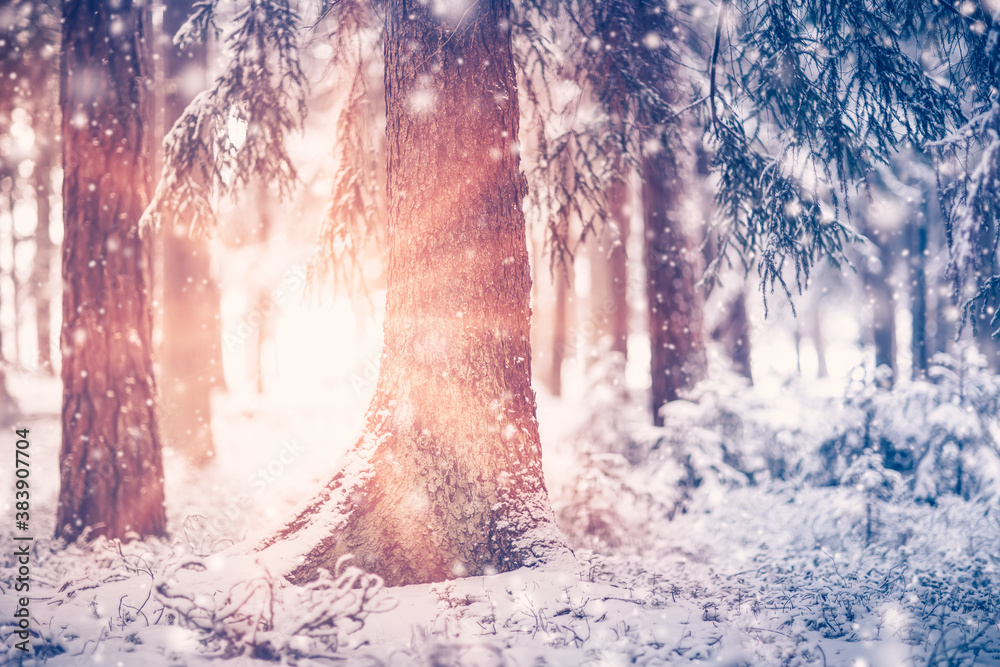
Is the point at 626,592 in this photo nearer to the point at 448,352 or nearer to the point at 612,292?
the point at 448,352

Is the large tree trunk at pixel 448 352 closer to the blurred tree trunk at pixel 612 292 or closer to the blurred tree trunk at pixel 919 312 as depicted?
the blurred tree trunk at pixel 612 292

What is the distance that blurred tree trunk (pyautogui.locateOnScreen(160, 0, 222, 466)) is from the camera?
905 cm

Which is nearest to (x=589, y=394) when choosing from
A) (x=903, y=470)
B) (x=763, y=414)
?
(x=763, y=414)

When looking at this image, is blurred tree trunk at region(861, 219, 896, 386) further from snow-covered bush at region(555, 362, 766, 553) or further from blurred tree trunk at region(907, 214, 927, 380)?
snow-covered bush at region(555, 362, 766, 553)

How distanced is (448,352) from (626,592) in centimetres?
214

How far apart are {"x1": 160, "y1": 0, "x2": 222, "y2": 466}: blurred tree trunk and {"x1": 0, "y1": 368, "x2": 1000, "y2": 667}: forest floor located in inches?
58.0

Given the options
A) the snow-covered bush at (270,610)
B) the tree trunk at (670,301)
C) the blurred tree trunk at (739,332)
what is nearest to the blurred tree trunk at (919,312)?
the blurred tree trunk at (739,332)

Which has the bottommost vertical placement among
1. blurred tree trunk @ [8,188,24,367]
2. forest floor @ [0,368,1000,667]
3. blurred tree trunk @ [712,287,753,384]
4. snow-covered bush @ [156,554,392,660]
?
forest floor @ [0,368,1000,667]

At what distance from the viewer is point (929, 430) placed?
22.3 feet

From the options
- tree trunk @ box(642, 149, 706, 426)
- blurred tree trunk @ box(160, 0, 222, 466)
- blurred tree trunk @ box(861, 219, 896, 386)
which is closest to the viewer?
tree trunk @ box(642, 149, 706, 426)

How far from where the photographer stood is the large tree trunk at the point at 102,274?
5.57m

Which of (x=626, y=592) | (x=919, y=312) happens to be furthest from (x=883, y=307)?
(x=626, y=592)

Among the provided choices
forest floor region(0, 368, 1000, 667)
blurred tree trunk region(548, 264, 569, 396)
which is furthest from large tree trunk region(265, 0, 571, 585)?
blurred tree trunk region(548, 264, 569, 396)

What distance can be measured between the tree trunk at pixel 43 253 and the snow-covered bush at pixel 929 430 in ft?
47.3
